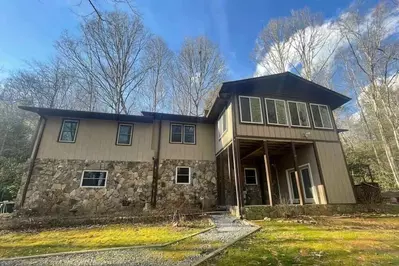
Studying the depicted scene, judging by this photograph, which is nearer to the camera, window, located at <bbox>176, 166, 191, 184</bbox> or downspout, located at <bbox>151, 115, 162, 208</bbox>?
downspout, located at <bbox>151, 115, 162, 208</bbox>

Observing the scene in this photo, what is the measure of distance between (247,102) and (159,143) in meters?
5.16

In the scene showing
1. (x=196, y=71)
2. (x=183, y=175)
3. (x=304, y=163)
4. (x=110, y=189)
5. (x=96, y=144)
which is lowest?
(x=110, y=189)

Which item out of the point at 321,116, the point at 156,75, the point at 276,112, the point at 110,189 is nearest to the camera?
the point at 110,189

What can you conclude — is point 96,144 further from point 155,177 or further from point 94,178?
point 155,177

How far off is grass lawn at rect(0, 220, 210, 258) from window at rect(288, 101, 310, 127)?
21.7ft

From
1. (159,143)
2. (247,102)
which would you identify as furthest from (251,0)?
(159,143)

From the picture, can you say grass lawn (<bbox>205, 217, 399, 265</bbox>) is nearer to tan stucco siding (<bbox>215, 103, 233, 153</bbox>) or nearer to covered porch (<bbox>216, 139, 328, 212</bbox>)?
covered porch (<bbox>216, 139, 328, 212</bbox>)

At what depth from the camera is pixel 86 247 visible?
4.78 metres

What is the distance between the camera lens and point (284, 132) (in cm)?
952

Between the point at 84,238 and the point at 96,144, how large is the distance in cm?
550

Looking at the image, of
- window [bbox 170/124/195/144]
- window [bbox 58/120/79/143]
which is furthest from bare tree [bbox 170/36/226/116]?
window [bbox 58/120/79/143]

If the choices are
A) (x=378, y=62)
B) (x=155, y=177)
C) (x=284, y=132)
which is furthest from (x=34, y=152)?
(x=378, y=62)

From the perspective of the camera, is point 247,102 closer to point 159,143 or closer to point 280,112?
point 280,112

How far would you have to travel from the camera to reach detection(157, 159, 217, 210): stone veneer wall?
32.7 feet
